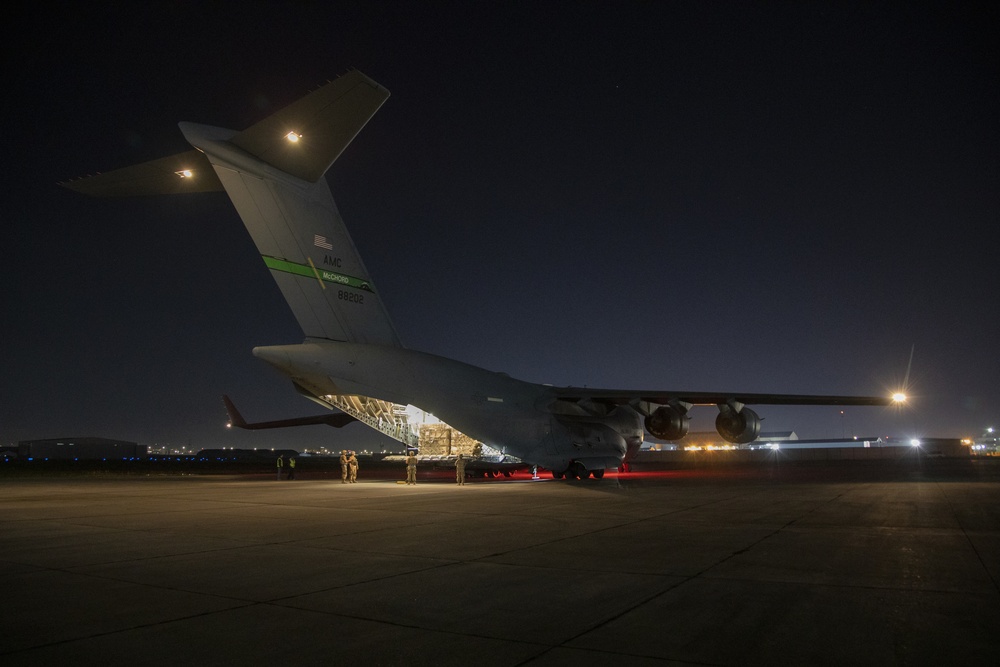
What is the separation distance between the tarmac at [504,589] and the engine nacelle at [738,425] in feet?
30.9

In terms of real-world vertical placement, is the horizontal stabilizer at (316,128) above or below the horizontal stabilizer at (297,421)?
above

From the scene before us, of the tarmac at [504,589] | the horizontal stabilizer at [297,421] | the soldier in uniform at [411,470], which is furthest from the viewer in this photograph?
the horizontal stabilizer at [297,421]

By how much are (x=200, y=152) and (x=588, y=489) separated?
10.2m

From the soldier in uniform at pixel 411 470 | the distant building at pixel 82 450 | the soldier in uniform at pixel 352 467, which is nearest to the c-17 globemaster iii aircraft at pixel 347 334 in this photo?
the soldier in uniform at pixel 411 470

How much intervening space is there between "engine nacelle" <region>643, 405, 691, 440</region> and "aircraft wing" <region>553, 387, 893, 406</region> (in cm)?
31

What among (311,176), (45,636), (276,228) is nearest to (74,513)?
(276,228)

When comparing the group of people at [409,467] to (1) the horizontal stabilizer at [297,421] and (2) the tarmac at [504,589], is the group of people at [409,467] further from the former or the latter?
(2) the tarmac at [504,589]

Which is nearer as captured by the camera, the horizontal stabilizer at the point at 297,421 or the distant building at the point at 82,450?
the horizontal stabilizer at the point at 297,421

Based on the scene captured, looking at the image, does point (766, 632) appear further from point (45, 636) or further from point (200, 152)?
point (200, 152)

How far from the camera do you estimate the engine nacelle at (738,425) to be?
60.7ft

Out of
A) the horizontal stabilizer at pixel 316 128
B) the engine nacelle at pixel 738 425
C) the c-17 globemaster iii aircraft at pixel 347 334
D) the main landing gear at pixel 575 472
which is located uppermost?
the horizontal stabilizer at pixel 316 128

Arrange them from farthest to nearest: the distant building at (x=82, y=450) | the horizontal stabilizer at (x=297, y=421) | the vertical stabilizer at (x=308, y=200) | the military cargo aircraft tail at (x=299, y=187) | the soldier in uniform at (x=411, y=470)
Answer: the distant building at (x=82, y=450), the horizontal stabilizer at (x=297, y=421), the soldier in uniform at (x=411, y=470), the military cargo aircraft tail at (x=299, y=187), the vertical stabilizer at (x=308, y=200)

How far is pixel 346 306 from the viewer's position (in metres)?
14.1

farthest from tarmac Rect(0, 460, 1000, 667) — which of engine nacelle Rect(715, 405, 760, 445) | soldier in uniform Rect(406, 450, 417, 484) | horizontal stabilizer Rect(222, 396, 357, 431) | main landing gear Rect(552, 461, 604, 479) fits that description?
horizontal stabilizer Rect(222, 396, 357, 431)
